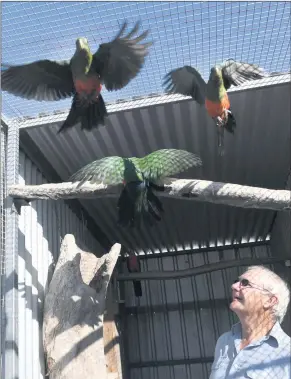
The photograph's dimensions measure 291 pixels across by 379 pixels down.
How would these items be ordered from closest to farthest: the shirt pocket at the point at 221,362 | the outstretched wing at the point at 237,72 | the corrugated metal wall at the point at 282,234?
the shirt pocket at the point at 221,362
the outstretched wing at the point at 237,72
the corrugated metal wall at the point at 282,234

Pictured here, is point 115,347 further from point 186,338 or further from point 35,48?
point 35,48

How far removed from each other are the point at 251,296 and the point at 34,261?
2016mm

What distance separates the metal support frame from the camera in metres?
2.52

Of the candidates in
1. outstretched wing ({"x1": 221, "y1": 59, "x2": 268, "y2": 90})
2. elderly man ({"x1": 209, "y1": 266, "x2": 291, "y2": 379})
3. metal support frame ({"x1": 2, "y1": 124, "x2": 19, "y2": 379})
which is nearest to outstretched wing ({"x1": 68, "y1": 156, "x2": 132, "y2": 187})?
metal support frame ({"x1": 2, "y1": 124, "x2": 19, "y2": 379})

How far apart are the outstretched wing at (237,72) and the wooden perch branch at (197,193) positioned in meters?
0.62

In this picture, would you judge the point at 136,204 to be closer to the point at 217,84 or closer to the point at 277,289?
the point at 217,84

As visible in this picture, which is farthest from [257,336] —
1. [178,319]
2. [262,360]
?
[178,319]

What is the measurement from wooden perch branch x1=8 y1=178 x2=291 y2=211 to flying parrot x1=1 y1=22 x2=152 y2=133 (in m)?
0.39

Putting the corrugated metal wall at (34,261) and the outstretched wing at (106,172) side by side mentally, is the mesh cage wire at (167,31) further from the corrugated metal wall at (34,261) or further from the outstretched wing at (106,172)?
the corrugated metal wall at (34,261)

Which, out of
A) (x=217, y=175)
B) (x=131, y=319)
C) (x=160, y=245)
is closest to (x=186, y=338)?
(x=131, y=319)

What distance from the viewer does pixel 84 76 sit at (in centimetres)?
239

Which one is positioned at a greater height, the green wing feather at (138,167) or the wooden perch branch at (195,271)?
the green wing feather at (138,167)

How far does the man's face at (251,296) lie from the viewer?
1498mm

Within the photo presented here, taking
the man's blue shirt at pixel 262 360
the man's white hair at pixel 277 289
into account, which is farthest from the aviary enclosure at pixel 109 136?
the man's blue shirt at pixel 262 360
